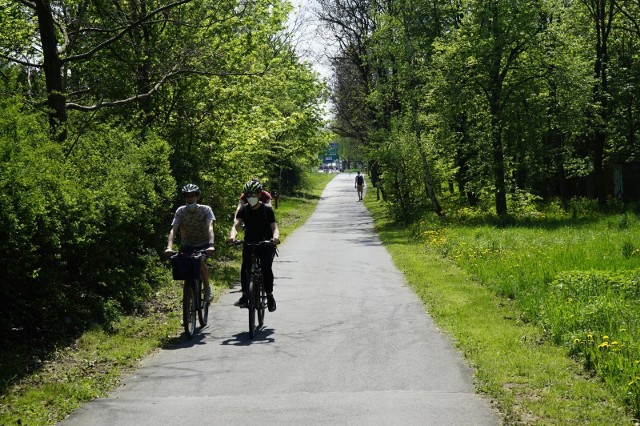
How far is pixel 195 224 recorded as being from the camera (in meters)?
10.4


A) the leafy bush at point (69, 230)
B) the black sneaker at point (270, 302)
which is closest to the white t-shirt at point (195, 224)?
the leafy bush at point (69, 230)

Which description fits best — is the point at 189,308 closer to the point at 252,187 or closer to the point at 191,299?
the point at 191,299

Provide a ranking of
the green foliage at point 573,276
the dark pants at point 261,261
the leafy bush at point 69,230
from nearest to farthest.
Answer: the green foliage at point 573,276, the leafy bush at point 69,230, the dark pants at point 261,261

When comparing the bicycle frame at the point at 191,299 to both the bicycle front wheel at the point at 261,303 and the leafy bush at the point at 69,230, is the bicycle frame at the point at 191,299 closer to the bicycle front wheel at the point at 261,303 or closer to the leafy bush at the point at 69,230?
the bicycle front wheel at the point at 261,303

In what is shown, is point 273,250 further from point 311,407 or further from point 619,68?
point 619,68

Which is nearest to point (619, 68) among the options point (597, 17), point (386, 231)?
point (597, 17)

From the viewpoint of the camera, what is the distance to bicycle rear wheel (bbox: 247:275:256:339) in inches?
381

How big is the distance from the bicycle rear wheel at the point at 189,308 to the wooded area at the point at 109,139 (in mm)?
1117

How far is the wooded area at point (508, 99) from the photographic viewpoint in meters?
28.1

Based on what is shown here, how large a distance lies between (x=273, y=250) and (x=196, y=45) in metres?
7.32

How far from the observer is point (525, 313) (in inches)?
409

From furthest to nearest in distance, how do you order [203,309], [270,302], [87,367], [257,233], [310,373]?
[203,309] < [270,302] < [257,233] < [87,367] < [310,373]

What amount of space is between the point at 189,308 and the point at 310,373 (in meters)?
2.61

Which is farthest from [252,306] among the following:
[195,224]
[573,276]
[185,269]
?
[573,276]
